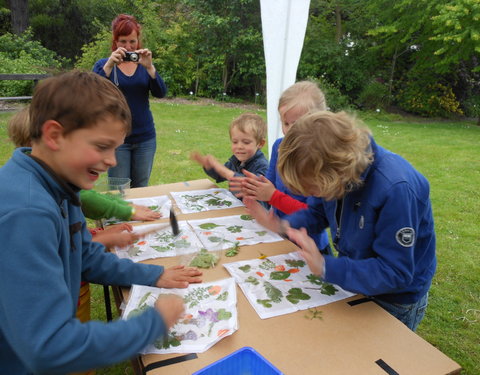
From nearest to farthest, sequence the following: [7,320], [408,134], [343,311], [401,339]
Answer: [7,320] < [401,339] < [343,311] < [408,134]

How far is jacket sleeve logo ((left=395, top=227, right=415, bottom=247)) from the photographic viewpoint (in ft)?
3.84

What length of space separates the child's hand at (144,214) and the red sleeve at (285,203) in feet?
2.23

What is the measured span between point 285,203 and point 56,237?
1.36 meters

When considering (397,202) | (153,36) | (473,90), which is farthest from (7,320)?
(473,90)

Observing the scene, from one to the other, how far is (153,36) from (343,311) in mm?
12674

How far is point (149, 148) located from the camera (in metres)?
3.09

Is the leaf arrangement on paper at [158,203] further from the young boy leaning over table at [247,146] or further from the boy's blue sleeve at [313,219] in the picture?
the boy's blue sleeve at [313,219]

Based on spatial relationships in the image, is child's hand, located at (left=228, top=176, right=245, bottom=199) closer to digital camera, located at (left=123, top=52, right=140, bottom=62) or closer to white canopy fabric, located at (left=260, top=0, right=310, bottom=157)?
white canopy fabric, located at (left=260, top=0, right=310, bottom=157)

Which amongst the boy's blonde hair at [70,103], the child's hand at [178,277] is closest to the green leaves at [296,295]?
the child's hand at [178,277]

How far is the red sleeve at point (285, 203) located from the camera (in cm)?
201

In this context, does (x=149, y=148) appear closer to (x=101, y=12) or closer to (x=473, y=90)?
(x=473, y=90)

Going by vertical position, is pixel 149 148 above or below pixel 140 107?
below

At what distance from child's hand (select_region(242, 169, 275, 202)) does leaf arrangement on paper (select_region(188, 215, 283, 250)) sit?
0.45 feet

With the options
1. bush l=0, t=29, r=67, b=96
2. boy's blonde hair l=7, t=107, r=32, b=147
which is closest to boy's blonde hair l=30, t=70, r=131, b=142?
boy's blonde hair l=7, t=107, r=32, b=147
